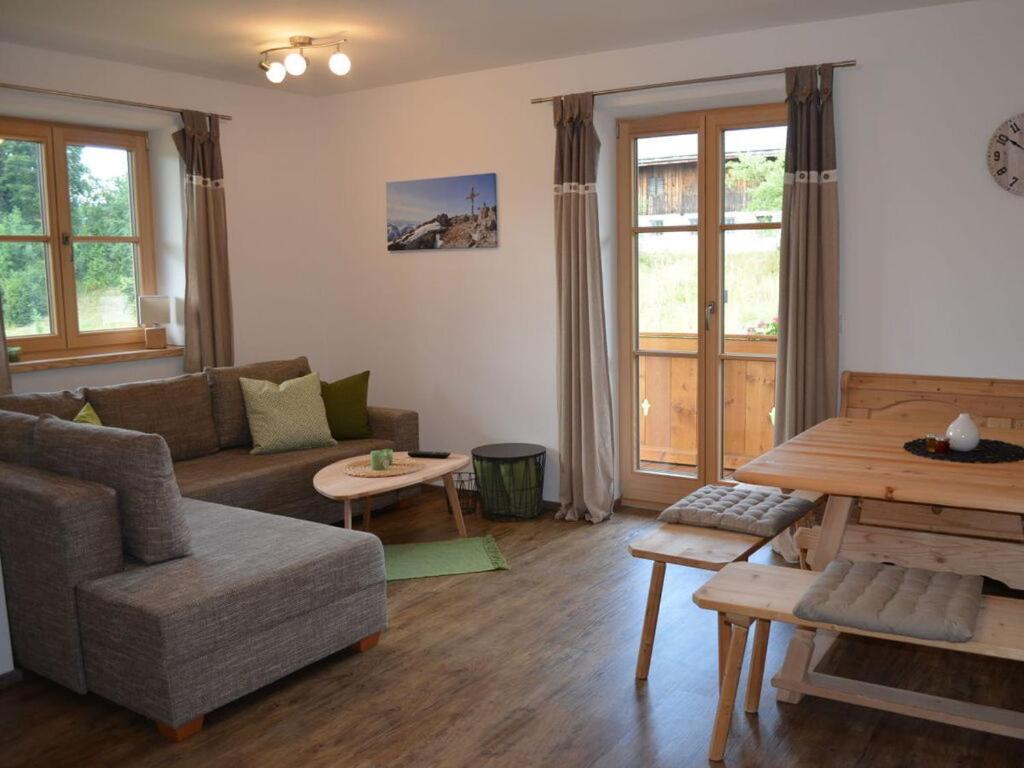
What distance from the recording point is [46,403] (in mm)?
4332

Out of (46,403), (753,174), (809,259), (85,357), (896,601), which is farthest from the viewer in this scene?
(85,357)

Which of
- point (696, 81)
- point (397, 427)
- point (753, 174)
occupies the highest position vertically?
point (696, 81)

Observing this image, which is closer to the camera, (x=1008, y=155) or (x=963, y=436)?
(x=963, y=436)

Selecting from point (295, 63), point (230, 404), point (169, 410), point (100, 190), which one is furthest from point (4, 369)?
point (295, 63)

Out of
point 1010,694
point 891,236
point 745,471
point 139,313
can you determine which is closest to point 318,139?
point 139,313

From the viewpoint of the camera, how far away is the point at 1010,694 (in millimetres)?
3088

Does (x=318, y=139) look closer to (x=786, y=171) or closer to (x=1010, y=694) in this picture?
(x=786, y=171)

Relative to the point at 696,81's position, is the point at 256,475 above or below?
below

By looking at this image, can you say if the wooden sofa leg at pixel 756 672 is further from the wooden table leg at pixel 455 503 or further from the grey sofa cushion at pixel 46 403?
→ the grey sofa cushion at pixel 46 403

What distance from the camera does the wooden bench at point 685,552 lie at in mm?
3068

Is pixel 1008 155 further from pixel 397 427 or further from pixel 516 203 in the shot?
pixel 397 427

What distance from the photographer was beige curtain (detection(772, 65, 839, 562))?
14.5 ft

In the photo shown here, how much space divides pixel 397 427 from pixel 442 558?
1.07 meters

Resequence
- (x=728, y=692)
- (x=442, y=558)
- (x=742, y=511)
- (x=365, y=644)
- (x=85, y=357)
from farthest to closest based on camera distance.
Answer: (x=85, y=357) < (x=442, y=558) < (x=365, y=644) < (x=742, y=511) < (x=728, y=692)
